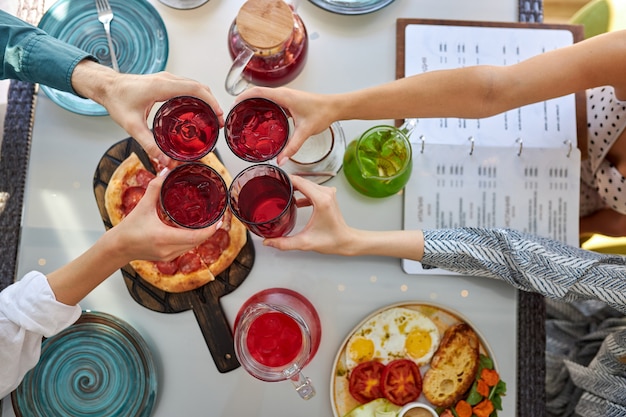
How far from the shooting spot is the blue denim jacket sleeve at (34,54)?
3.24 feet

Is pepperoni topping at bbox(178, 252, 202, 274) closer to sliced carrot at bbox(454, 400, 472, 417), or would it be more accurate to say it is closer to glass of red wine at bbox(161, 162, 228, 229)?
glass of red wine at bbox(161, 162, 228, 229)

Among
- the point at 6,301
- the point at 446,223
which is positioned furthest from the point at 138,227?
the point at 446,223

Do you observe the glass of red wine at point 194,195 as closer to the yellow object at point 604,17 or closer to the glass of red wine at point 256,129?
the glass of red wine at point 256,129

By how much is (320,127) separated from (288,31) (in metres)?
0.20

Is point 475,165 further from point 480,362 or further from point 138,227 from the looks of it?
point 138,227

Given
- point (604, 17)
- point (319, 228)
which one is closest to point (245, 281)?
point (319, 228)

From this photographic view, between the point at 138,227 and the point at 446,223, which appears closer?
the point at 138,227

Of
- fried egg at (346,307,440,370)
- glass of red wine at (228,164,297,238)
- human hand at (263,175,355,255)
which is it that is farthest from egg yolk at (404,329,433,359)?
glass of red wine at (228,164,297,238)

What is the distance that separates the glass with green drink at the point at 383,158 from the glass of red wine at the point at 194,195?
0.29 metres

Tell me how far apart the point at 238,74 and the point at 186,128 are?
16cm

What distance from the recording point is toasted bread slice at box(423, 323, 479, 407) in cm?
107

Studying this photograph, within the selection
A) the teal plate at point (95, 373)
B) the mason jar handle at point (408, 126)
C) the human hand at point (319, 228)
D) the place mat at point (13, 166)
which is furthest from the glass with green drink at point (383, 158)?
the place mat at point (13, 166)

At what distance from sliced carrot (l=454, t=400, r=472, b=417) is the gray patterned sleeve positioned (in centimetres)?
25

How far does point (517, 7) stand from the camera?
1.18 metres
